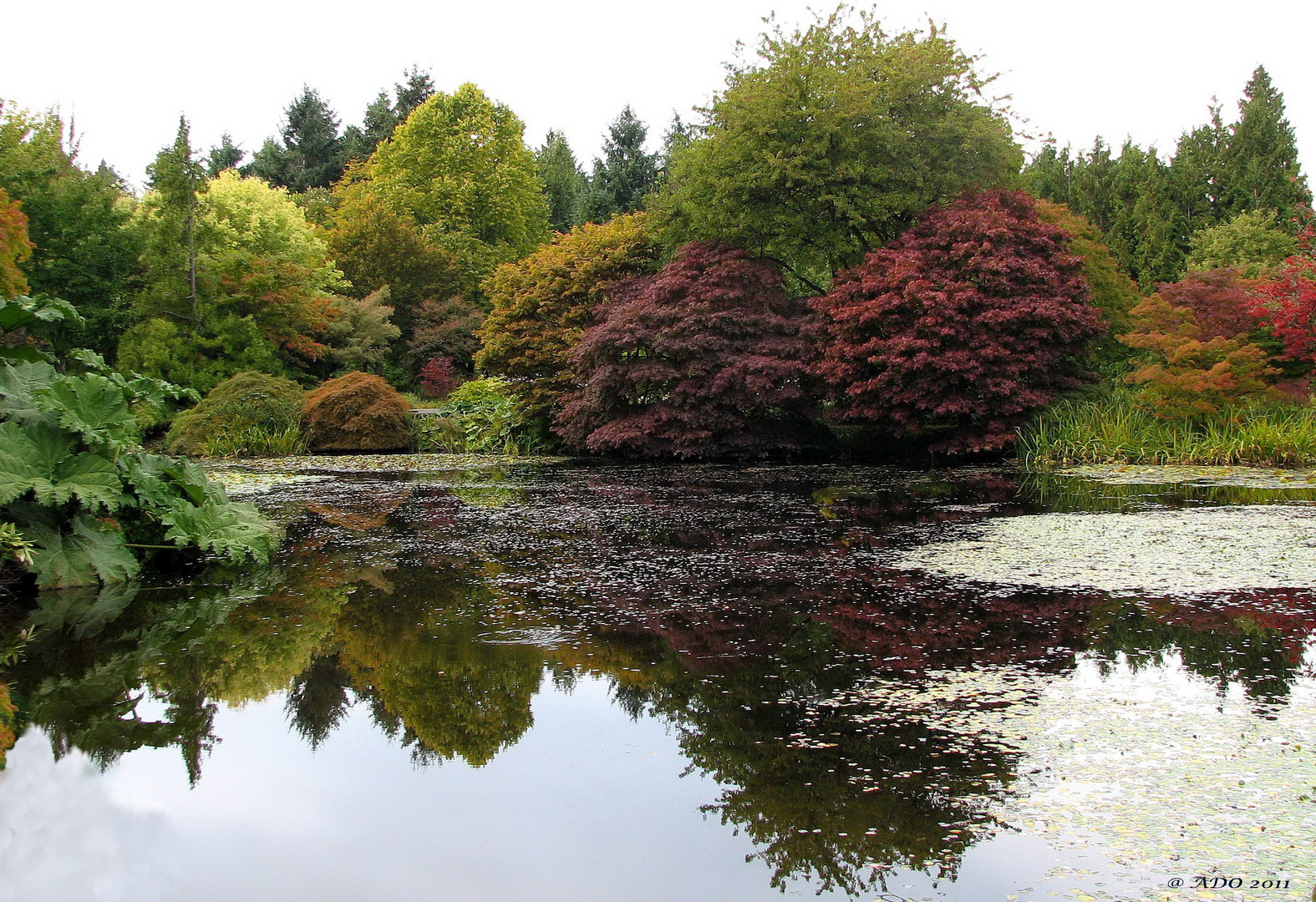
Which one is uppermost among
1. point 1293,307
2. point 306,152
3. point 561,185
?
point 306,152

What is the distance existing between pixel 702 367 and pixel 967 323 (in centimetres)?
430

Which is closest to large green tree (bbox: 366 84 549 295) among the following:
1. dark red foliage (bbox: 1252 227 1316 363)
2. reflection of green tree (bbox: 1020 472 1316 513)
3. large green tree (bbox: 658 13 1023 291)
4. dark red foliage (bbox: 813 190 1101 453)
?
large green tree (bbox: 658 13 1023 291)

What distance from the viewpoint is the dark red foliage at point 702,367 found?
16438 mm

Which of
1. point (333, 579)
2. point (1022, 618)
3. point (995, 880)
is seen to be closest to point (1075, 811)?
point (995, 880)

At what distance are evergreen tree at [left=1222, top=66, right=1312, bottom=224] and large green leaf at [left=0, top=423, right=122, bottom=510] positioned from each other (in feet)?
94.3

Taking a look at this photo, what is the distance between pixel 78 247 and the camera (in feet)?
75.8

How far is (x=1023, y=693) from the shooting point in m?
4.07

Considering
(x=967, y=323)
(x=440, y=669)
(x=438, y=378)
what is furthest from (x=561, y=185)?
(x=440, y=669)

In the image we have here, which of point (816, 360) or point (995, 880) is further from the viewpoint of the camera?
point (816, 360)

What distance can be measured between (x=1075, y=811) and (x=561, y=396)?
52.1 feet

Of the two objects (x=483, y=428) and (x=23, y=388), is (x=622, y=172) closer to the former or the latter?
(x=483, y=428)

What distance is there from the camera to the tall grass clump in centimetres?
1313

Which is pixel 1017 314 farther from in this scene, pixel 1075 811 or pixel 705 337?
pixel 1075 811

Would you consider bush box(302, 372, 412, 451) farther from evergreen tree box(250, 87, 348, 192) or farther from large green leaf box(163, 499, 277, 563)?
evergreen tree box(250, 87, 348, 192)
